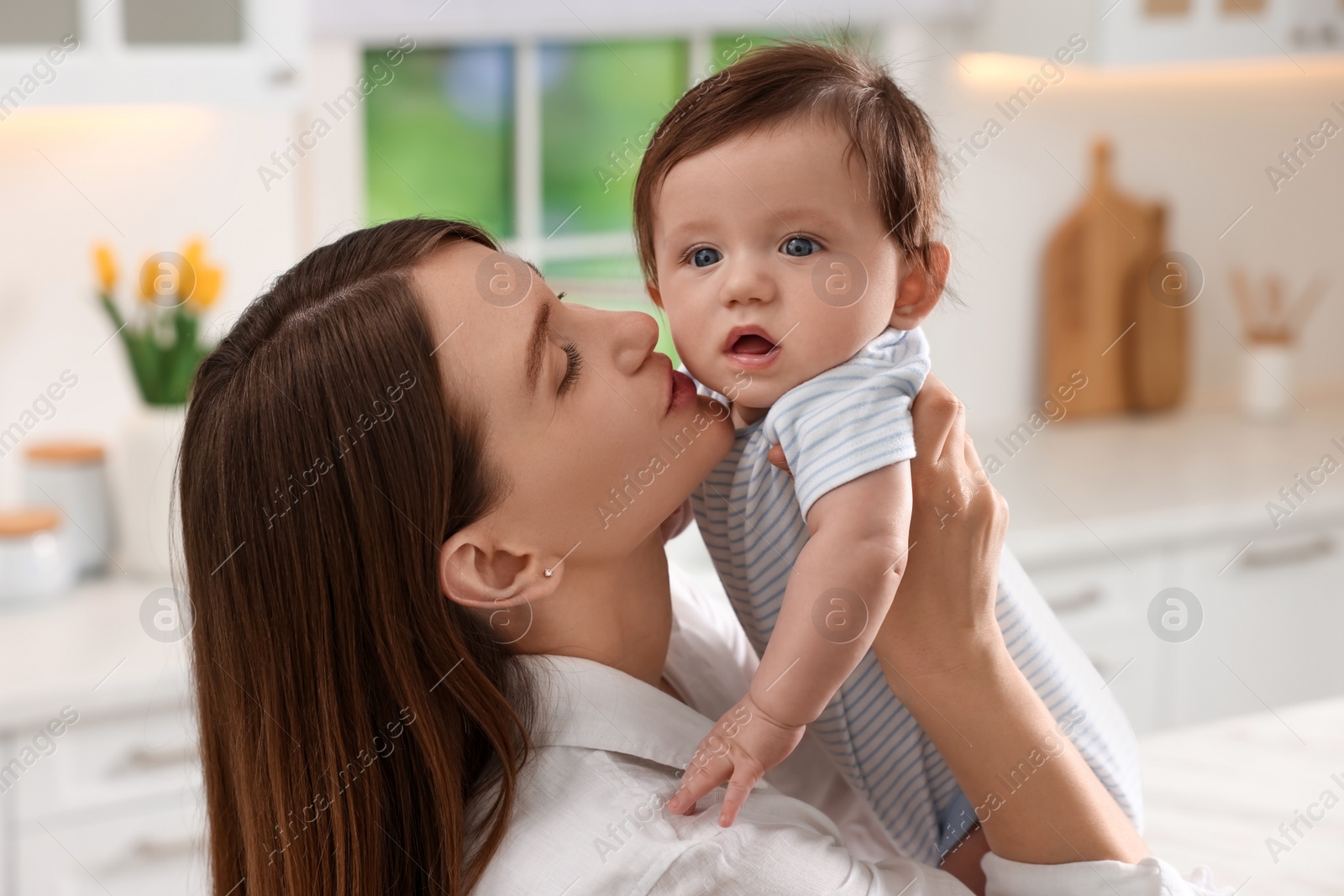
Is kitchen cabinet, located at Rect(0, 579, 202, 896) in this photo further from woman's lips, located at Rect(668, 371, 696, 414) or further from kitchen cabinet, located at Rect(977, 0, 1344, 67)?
kitchen cabinet, located at Rect(977, 0, 1344, 67)

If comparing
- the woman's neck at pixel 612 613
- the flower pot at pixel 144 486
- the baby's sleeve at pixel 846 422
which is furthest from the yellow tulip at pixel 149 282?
the baby's sleeve at pixel 846 422

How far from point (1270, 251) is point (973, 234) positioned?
2.98ft

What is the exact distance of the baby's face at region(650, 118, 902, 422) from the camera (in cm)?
88

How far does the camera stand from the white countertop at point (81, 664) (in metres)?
1.66

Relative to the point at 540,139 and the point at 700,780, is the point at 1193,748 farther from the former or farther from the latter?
the point at 540,139

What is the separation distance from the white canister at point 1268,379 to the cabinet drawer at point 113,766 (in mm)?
2529

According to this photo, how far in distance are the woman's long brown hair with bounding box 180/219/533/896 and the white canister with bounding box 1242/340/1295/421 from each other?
2706 mm

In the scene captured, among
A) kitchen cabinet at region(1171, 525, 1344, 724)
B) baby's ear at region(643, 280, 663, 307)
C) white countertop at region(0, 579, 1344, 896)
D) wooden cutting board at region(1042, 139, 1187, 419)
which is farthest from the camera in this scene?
wooden cutting board at region(1042, 139, 1187, 419)

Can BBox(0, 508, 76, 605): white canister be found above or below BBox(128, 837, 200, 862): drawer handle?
above

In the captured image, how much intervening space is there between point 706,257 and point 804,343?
0.10m

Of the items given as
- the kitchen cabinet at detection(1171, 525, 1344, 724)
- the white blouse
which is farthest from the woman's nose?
the kitchen cabinet at detection(1171, 525, 1344, 724)

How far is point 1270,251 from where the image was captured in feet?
10.5

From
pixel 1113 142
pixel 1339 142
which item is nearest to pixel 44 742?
pixel 1113 142

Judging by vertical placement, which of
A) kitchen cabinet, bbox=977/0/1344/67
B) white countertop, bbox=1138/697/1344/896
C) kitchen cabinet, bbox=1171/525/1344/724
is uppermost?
kitchen cabinet, bbox=977/0/1344/67
